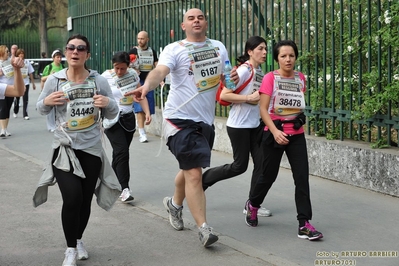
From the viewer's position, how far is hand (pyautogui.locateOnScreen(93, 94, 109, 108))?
6258 mm

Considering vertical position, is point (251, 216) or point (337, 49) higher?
point (337, 49)

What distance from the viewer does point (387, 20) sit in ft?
28.8

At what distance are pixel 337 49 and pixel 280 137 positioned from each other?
3.39 metres

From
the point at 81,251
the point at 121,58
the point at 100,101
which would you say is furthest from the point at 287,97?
the point at 121,58

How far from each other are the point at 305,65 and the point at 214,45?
12.2 feet

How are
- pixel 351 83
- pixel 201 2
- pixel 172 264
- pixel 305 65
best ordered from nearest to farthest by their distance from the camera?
pixel 172 264
pixel 351 83
pixel 305 65
pixel 201 2

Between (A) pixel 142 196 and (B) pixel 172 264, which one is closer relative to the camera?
(B) pixel 172 264

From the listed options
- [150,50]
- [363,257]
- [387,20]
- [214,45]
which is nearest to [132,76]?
[214,45]

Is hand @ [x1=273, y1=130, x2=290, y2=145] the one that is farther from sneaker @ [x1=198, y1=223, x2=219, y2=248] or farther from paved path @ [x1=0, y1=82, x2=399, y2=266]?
sneaker @ [x1=198, y1=223, x2=219, y2=248]

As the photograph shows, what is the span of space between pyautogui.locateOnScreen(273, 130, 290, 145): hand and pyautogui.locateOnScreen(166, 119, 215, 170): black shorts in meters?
0.59

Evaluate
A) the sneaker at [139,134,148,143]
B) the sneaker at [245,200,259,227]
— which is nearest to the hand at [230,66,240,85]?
the sneaker at [245,200,259,227]

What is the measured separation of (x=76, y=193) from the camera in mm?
6098

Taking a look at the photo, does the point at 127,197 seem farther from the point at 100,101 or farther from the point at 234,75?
the point at 100,101

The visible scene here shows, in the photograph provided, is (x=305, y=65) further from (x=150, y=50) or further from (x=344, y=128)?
(x=150, y=50)
